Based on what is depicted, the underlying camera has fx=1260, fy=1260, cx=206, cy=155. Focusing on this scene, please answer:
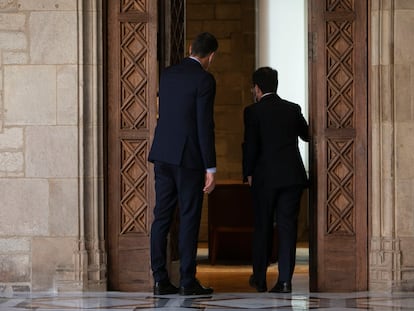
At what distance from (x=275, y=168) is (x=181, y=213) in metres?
0.85

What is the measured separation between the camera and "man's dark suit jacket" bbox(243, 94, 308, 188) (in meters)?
8.64

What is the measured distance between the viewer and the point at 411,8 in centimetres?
852

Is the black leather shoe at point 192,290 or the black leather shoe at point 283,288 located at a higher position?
the black leather shoe at point 192,290

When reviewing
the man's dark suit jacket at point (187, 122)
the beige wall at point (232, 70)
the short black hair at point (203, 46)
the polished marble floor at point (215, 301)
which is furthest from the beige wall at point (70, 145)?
the beige wall at point (232, 70)

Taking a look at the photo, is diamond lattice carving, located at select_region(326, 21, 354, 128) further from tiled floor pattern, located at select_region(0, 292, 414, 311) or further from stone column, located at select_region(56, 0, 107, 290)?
stone column, located at select_region(56, 0, 107, 290)

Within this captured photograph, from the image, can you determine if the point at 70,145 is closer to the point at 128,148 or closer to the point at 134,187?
the point at 128,148

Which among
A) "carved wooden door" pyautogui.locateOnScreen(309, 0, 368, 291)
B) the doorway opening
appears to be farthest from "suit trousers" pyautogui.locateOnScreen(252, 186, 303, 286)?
the doorway opening

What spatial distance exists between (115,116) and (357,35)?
176cm

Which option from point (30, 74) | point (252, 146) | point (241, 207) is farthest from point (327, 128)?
point (241, 207)

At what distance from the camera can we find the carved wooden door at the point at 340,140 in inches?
342

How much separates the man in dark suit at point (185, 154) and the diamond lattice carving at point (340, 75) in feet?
3.10

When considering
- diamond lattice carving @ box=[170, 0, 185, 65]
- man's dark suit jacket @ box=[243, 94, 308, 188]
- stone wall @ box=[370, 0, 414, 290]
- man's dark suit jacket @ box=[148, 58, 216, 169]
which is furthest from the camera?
diamond lattice carving @ box=[170, 0, 185, 65]

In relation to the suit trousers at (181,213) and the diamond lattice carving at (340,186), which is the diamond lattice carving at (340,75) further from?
the suit trousers at (181,213)

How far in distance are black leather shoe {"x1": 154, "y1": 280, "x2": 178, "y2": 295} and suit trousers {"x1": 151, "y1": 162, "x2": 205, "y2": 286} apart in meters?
0.07
